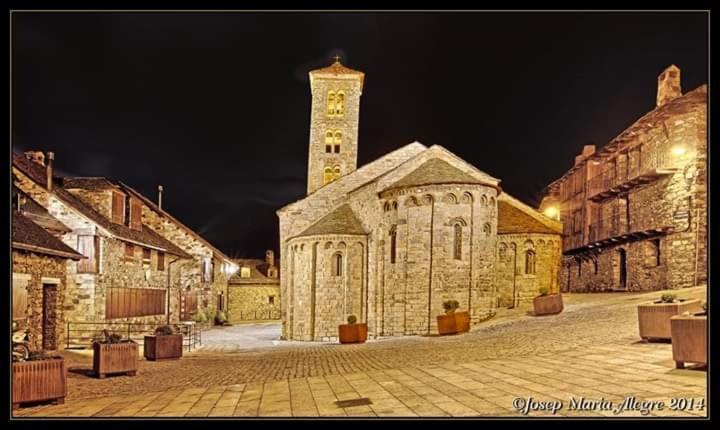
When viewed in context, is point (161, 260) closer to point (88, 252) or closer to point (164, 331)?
point (88, 252)

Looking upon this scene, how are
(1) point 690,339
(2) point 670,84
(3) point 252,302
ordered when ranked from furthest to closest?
(3) point 252,302 → (2) point 670,84 → (1) point 690,339

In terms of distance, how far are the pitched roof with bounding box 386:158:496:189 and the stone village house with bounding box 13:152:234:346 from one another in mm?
12590

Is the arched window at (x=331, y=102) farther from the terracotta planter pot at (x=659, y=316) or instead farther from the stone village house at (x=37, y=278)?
the terracotta planter pot at (x=659, y=316)

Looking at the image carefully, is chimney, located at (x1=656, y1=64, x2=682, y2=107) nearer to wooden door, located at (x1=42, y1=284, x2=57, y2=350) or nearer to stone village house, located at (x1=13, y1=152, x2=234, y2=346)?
stone village house, located at (x1=13, y1=152, x2=234, y2=346)

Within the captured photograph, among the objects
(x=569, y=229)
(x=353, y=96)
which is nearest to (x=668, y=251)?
(x=569, y=229)

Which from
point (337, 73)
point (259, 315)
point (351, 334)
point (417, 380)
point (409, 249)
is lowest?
point (259, 315)

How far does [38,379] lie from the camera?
10.3 m

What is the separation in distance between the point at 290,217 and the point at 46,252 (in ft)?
66.3

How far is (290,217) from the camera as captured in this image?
126 feet

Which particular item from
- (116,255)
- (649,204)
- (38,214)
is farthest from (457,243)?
(38,214)

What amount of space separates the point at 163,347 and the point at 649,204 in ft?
74.0

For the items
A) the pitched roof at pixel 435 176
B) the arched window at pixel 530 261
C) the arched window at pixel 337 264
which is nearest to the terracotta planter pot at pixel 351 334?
the pitched roof at pixel 435 176

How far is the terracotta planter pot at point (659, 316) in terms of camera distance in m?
12.5
